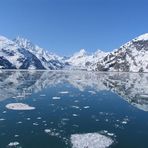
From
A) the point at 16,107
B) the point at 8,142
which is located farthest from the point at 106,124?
the point at 16,107

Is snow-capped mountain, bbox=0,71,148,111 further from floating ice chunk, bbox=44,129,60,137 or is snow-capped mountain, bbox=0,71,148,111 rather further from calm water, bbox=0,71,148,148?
floating ice chunk, bbox=44,129,60,137

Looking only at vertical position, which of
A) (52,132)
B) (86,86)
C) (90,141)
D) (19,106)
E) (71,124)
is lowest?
(90,141)

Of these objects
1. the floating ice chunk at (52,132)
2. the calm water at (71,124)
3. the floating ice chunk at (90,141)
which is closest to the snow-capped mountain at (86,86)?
the calm water at (71,124)

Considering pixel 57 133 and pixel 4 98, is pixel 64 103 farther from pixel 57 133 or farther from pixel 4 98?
pixel 57 133

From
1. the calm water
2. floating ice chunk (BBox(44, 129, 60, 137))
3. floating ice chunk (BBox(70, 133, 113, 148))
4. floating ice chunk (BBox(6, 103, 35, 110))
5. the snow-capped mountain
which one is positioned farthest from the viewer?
the snow-capped mountain

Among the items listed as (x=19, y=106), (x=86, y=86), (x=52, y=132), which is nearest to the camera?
(x=52, y=132)

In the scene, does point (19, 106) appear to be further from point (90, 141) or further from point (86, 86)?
point (86, 86)

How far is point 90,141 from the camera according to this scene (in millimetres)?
21562

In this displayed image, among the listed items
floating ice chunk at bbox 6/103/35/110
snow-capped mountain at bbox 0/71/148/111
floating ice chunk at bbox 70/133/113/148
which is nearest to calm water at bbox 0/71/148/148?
floating ice chunk at bbox 70/133/113/148

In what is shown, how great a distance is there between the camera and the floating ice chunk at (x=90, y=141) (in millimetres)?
20575

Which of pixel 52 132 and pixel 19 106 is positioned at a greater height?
pixel 19 106

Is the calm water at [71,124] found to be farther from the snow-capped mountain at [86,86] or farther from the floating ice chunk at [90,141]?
the snow-capped mountain at [86,86]

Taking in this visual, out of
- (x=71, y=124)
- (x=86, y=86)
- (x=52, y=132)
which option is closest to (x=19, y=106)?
(x=71, y=124)

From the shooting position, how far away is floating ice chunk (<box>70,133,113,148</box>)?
810 inches
